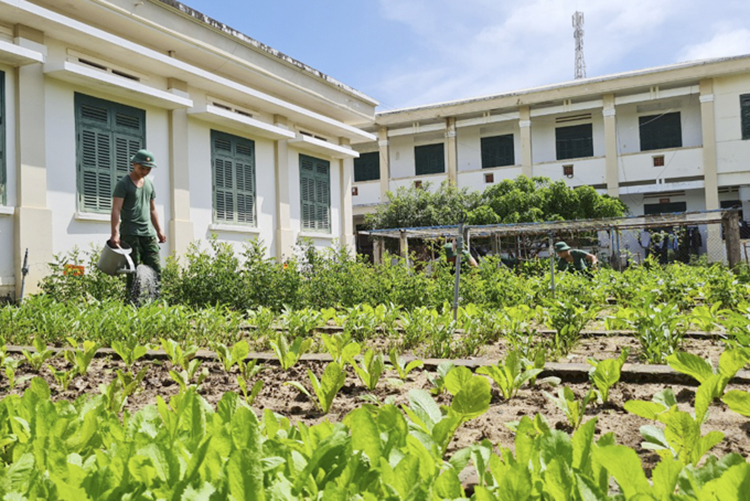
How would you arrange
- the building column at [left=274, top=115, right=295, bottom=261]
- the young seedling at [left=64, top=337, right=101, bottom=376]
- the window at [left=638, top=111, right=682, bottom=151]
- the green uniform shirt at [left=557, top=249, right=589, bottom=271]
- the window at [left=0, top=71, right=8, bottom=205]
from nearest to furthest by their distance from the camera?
the young seedling at [left=64, top=337, right=101, bottom=376], the window at [left=0, top=71, right=8, bottom=205], the green uniform shirt at [left=557, top=249, right=589, bottom=271], the building column at [left=274, top=115, right=295, bottom=261], the window at [left=638, top=111, right=682, bottom=151]

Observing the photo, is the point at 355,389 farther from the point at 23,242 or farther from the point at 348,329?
the point at 23,242

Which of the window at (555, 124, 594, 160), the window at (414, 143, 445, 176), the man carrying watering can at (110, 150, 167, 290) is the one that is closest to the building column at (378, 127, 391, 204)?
the window at (414, 143, 445, 176)

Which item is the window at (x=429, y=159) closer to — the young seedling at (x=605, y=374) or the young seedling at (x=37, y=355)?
the young seedling at (x=37, y=355)

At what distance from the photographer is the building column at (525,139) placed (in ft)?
82.6

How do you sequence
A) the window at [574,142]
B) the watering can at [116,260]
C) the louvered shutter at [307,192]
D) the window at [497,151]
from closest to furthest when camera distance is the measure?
the watering can at [116,260] < the louvered shutter at [307,192] < the window at [574,142] < the window at [497,151]

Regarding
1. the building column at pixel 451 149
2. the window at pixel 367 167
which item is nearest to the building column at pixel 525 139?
the building column at pixel 451 149

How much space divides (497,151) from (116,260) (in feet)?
73.6

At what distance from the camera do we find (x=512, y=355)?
2.84 m

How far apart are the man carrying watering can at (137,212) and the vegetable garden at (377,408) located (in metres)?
1.55

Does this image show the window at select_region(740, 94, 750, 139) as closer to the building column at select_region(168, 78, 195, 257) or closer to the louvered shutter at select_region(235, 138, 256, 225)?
the louvered shutter at select_region(235, 138, 256, 225)

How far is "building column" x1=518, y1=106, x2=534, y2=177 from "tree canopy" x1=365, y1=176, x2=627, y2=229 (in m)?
2.38

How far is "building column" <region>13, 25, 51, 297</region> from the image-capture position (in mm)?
9273

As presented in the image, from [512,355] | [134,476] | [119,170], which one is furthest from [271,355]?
[119,170]

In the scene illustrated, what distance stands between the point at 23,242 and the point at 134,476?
30.9 ft
